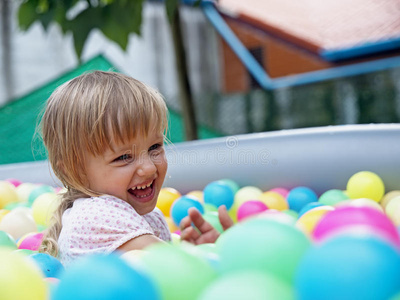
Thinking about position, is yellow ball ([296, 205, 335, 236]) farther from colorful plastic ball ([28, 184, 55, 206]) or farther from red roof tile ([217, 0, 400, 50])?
red roof tile ([217, 0, 400, 50])

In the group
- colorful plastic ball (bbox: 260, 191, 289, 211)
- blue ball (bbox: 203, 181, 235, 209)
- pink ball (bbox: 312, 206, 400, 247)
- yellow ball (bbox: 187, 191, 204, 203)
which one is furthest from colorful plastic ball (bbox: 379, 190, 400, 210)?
pink ball (bbox: 312, 206, 400, 247)

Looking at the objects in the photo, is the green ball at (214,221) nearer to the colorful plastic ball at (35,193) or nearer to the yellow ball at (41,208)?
the yellow ball at (41,208)

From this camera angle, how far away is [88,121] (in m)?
1.06

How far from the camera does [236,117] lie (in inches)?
221

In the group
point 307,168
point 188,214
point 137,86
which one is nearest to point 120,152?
point 137,86

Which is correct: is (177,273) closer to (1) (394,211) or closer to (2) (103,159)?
(2) (103,159)

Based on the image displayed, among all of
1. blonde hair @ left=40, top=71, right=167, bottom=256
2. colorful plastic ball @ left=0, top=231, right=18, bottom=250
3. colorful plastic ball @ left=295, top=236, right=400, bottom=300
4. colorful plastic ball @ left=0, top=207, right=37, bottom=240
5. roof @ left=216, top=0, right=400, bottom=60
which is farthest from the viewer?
roof @ left=216, top=0, right=400, bottom=60

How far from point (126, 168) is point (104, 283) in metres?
0.62

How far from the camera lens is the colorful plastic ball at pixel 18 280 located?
55 cm

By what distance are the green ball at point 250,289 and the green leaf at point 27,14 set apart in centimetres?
208

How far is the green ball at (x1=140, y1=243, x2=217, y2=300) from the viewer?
1.84 ft

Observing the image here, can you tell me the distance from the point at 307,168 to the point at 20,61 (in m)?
4.04

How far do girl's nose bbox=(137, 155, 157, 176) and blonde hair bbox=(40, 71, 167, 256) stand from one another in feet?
0.19

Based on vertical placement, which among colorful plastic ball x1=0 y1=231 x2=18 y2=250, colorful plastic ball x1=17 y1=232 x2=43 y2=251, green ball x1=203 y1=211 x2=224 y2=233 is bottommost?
green ball x1=203 y1=211 x2=224 y2=233
